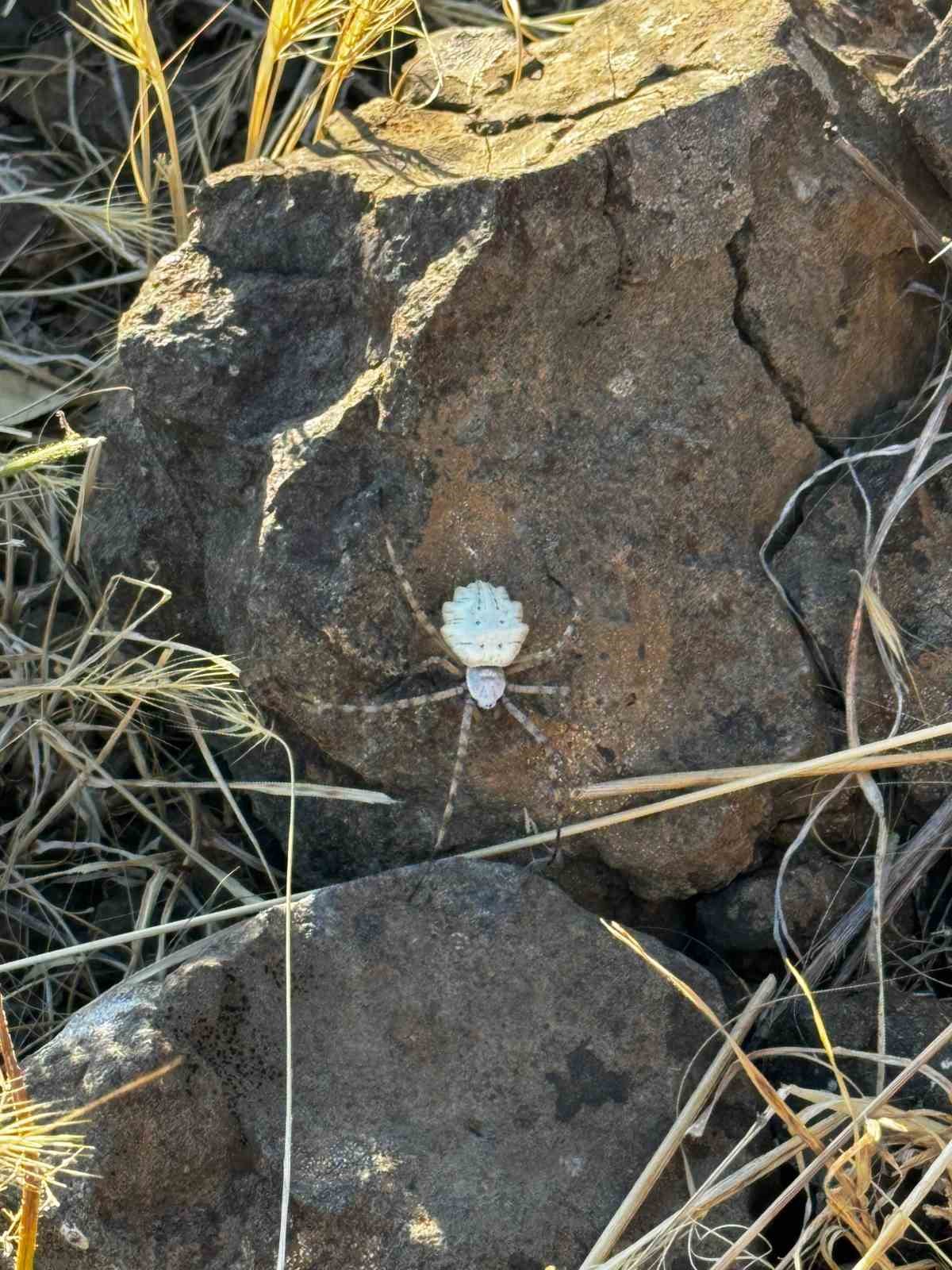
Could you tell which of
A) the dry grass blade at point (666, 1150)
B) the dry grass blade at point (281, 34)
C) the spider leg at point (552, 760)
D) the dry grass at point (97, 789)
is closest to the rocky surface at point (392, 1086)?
the dry grass blade at point (666, 1150)

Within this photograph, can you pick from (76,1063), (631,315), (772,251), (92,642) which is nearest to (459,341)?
(631,315)

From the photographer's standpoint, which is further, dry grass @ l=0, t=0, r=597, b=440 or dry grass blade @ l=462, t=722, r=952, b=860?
dry grass @ l=0, t=0, r=597, b=440

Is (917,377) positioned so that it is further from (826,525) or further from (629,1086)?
(629,1086)

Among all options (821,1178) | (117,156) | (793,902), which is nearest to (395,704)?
(793,902)

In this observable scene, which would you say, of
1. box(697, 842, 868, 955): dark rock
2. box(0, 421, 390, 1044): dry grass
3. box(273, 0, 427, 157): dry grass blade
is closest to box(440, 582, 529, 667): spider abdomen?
box(0, 421, 390, 1044): dry grass

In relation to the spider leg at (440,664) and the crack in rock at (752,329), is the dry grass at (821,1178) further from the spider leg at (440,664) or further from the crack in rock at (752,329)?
the crack in rock at (752,329)

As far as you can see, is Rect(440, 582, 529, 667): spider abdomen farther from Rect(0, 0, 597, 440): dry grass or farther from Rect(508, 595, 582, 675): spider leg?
Rect(0, 0, 597, 440): dry grass

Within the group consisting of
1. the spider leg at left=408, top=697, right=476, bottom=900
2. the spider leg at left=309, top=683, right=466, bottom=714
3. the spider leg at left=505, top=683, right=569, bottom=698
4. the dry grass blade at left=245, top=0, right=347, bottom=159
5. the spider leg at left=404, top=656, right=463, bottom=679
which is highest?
the dry grass blade at left=245, top=0, right=347, bottom=159
